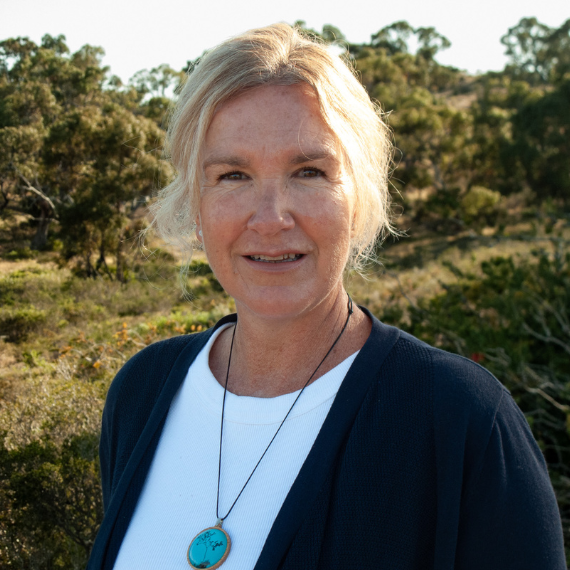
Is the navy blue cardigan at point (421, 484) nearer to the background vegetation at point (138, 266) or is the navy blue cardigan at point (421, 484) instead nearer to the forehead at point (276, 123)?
the forehead at point (276, 123)

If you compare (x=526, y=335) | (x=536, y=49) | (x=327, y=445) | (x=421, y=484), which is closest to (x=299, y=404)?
(x=327, y=445)

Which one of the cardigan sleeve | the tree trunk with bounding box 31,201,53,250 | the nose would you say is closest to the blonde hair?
the nose

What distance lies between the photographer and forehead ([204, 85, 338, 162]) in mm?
1151

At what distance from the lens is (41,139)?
12375 mm

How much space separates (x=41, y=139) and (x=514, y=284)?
37.0 feet

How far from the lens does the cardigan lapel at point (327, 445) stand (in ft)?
3.21

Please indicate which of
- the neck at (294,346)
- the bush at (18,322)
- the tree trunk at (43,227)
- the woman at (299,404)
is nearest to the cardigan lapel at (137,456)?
the woman at (299,404)

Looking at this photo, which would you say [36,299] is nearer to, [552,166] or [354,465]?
[354,465]

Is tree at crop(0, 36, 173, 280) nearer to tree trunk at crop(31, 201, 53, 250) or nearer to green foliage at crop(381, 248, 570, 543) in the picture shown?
tree trunk at crop(31, 201, 53, 250)

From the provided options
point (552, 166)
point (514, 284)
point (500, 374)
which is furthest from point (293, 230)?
point (552, 166)

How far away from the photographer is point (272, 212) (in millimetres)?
1152

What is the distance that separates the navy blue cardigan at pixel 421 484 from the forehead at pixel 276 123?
53 centimetres

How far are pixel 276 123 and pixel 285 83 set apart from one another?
10 centimetres

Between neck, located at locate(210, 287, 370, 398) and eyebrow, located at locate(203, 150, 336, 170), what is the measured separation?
361 mm
